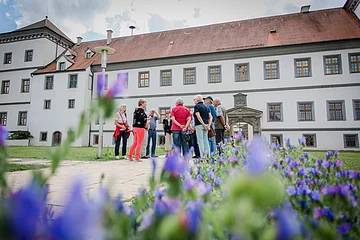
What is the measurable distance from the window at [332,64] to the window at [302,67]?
3.94 ft

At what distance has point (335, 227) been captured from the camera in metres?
1.02

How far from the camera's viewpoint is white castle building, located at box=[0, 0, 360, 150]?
18.5 meters

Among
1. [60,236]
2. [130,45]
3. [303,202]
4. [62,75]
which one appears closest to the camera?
[60,236]

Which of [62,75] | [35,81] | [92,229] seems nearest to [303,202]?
[92,229]

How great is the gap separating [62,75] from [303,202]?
2724cm

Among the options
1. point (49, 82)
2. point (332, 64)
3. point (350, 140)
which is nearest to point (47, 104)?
point (49, 82)

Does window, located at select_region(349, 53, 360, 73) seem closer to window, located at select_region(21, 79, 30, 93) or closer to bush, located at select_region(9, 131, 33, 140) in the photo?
bush, located at select_region(9, 131, 33, 140)

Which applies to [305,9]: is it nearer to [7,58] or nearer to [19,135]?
[19,135]

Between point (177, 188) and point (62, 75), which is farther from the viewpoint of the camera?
point (62, 75)

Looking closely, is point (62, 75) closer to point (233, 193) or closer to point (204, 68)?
point (204, 68)

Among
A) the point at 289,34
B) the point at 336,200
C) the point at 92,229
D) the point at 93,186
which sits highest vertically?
the point at 289,34

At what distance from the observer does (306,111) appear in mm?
18875

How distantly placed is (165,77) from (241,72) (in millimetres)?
6975

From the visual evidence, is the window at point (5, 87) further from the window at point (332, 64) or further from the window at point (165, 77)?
the window at point (332, 64)
